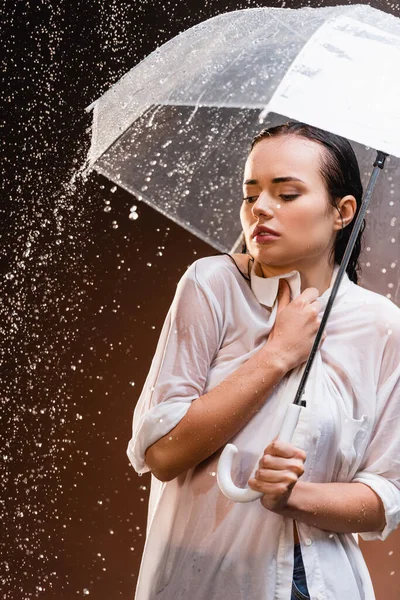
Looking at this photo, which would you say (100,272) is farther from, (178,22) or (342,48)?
(342,48)

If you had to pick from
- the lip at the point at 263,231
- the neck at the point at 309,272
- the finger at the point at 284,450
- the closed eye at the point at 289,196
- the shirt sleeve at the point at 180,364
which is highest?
the closed eye at the point at 289,196

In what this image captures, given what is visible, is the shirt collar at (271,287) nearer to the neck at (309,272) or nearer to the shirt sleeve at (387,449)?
the neck at (309,272)

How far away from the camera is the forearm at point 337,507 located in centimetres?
119

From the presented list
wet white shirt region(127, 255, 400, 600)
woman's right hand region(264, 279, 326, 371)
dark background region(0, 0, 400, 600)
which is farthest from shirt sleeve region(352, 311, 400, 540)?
dark background region(0, 0, 400, 600)

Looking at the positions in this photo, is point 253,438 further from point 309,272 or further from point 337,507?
point 309,272

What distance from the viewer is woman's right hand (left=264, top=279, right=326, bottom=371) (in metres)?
1.21

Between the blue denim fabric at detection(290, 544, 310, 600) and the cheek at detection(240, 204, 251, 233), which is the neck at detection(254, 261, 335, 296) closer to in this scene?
the cheek at detection(240, 204, 251, 233)

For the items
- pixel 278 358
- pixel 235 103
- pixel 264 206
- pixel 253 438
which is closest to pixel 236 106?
pixel 235 103

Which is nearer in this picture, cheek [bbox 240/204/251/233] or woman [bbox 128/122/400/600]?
woman [bbox 128/122/400/600]

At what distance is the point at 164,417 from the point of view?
1.19 m

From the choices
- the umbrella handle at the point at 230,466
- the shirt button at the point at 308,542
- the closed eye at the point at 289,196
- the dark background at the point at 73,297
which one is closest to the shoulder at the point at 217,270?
the closed eye at the point at 289,196

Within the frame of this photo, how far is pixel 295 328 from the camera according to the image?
1.23 meters

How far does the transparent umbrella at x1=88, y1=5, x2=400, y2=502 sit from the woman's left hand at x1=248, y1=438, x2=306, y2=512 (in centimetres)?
2

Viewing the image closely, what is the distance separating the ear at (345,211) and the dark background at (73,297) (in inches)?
31.4
